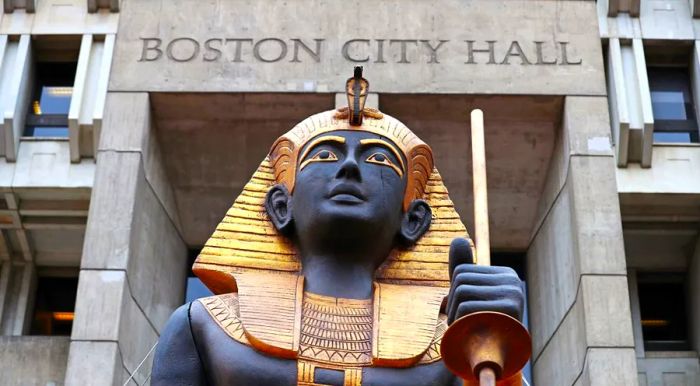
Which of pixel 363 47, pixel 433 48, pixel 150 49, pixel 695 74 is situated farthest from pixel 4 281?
pixel 695 74

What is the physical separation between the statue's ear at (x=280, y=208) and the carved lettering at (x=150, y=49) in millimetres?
11656

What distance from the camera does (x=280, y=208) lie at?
706 cm

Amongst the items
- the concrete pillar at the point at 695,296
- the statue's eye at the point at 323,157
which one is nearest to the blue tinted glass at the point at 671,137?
the concrete pillar at the point at 695,296

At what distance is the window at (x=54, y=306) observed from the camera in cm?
2119

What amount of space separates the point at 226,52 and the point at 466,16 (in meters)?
3.83

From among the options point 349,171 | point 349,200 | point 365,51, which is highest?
point 365,51

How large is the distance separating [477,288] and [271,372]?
1363 mm

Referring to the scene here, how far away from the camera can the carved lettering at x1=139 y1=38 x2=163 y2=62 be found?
1838cm

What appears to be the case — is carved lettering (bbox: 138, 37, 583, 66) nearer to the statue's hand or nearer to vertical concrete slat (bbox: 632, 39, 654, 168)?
vertical concrete slat (bbox: 632, 39, 654, 168)

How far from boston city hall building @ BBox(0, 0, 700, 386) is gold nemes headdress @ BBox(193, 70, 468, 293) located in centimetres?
936

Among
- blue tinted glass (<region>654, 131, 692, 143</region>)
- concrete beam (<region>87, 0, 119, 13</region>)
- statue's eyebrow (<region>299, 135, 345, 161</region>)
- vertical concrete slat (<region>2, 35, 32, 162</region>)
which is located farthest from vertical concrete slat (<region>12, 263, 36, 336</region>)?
statue's eyebrow (<region>299, 135, 345, 161</region>)

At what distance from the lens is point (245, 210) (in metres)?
7.12

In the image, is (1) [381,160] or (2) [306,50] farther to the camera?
(2) [306,50]

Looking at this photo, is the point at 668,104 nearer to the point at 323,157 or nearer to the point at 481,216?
the point at 323,157
